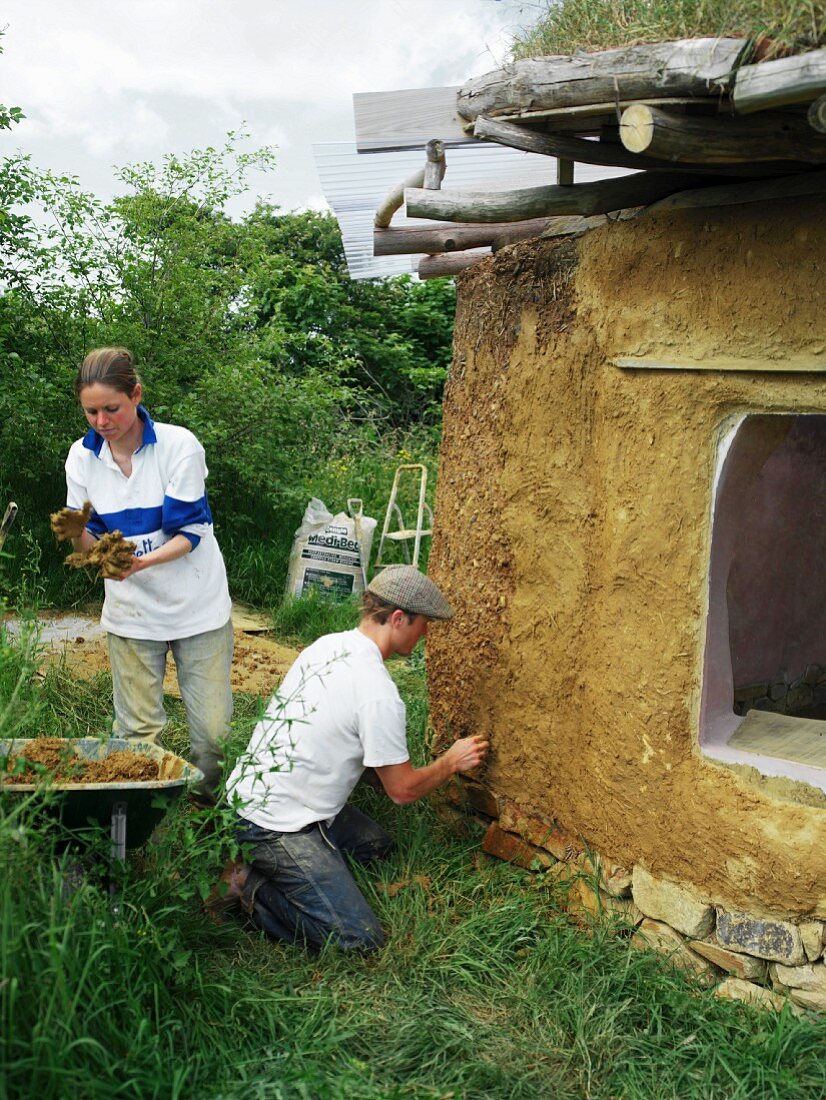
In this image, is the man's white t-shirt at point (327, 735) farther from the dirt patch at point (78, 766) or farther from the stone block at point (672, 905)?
the stone block at point (672, 905)

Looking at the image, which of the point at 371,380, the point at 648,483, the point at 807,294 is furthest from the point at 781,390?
the point at 371,380

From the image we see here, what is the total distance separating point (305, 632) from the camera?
26.3 feet

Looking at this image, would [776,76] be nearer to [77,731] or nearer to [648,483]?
[648,483]

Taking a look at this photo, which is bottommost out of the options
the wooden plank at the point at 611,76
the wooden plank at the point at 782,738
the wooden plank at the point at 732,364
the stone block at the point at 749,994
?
the stone block at the point at 749,994

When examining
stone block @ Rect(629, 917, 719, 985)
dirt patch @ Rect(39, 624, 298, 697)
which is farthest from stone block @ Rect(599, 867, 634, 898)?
dirt patch @ Rect(39, 624, 298, 697)

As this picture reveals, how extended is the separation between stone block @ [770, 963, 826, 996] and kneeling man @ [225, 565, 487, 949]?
122cm

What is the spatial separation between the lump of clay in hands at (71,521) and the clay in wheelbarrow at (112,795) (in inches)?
30.1

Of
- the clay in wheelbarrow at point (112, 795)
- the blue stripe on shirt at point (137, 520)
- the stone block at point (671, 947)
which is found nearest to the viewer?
the clay in wheelbarrow at point (112, 795)

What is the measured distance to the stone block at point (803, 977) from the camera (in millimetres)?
3482

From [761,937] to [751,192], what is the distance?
7.50ft

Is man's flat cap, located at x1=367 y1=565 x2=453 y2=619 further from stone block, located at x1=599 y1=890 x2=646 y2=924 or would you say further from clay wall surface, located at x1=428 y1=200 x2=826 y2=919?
stone block, located at x1=599 y1=890 x2=646 y2=924

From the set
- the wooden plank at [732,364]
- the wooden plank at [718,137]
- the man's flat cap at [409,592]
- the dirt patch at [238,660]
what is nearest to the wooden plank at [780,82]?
the wooden plank at [718,137]

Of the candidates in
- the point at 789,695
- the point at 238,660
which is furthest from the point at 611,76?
the point at 238,660

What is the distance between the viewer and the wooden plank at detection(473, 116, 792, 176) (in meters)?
3.27
